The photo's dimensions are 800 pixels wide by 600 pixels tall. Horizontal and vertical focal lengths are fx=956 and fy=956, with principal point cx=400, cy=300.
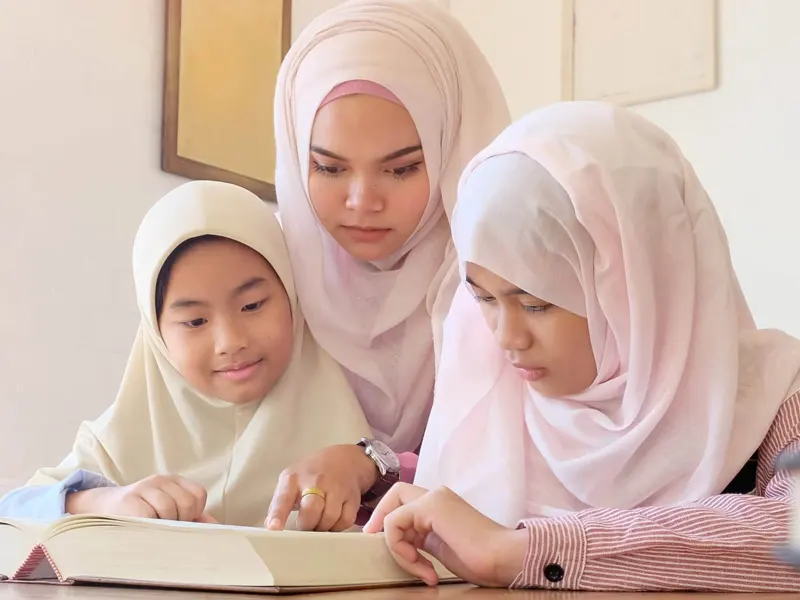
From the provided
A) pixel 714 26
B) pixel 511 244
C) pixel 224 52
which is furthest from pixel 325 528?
pixel 714 26

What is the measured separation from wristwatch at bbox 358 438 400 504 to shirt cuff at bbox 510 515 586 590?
0.47m

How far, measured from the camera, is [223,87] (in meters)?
2.55

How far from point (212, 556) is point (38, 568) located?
0.32m

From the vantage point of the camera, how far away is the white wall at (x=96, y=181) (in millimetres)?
2037

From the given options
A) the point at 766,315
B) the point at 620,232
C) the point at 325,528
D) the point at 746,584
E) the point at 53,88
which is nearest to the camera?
the point at 746,584

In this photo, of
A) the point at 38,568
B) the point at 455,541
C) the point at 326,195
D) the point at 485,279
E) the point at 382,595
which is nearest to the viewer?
the point at 382,595

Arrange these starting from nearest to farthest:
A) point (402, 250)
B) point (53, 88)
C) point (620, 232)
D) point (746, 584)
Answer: point (746, 584)
point (620, 232)
point (402, 250)
point (53, 88)

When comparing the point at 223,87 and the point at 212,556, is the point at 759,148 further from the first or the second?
the point at 212,556

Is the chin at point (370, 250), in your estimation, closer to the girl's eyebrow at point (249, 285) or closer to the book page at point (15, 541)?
the girl's eyebrow at point (249, 285)

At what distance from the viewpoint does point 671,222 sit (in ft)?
3.26

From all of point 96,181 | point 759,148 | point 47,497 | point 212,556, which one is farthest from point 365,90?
point 759,148

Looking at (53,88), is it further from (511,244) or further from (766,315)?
(766,315)

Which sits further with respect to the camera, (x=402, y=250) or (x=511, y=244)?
(x=402, y=250)

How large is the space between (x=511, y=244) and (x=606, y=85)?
6.81ft
